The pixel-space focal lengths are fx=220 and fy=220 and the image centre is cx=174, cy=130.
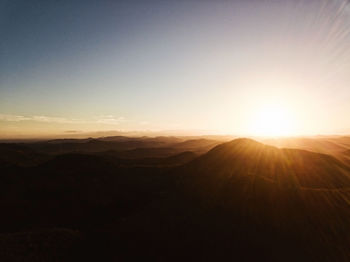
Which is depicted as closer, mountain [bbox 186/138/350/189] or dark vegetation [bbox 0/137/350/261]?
dark vegetation [bbox 0/137/350/261]

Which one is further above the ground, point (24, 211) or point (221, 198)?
point (221, 198)

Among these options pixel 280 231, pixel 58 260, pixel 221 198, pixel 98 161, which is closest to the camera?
pixel 58 260

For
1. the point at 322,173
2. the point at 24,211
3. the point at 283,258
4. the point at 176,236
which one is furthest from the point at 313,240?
the point at 322,173

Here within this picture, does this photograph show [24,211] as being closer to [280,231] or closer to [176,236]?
[176,236]

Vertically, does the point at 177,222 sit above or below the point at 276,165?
below

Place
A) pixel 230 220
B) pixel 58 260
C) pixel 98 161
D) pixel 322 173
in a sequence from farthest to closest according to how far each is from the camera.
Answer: pixel 98 161
pixel 322 173
pixel 230 220
pixel 58 260

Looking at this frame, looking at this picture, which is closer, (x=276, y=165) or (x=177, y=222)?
(x=177, y=222)

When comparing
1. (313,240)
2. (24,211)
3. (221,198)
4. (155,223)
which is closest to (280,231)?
(313,240)

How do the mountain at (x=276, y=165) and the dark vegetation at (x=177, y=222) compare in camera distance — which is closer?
the dark vegetation at (x=177, y=222)

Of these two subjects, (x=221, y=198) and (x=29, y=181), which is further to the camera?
(x=29, y=181)
